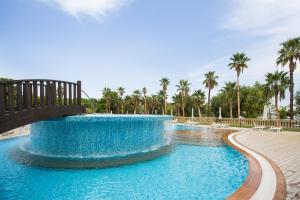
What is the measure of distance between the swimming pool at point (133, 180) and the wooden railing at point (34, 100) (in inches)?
77.9

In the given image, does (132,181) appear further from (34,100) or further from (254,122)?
(254,122)

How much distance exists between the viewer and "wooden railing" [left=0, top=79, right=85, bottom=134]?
265 inches

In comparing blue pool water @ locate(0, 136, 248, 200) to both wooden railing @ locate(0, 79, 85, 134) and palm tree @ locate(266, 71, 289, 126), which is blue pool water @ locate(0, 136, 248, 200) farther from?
palm tree @ locate(266, 71, 289, 126)

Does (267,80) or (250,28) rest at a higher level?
(250,28)

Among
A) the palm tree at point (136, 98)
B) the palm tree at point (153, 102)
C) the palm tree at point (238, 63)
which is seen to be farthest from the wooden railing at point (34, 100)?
the palm tree at point (153, 102)

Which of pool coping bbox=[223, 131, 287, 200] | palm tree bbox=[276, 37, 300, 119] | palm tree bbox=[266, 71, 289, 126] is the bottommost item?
pool coping bbox=[223, 131, 287, 200]

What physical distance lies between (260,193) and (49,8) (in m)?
19.8

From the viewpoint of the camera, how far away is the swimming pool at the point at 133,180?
5.44m

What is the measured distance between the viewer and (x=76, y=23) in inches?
795

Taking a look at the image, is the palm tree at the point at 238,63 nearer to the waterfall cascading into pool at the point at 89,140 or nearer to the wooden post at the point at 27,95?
the waterfall cascading into pool at the point at 89,140

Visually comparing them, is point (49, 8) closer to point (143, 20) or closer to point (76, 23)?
point (76, 23)

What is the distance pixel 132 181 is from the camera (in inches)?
255

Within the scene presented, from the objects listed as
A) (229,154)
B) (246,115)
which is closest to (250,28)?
(229,154)

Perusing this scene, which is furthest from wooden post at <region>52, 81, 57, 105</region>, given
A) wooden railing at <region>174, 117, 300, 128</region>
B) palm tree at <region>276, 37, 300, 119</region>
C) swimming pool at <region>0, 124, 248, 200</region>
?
palm tree at <region>276, 37, 300, 119</region>
